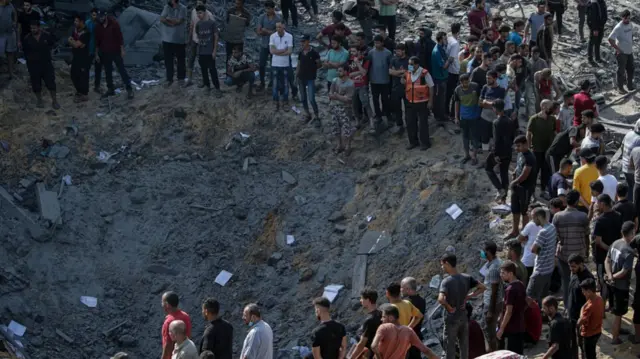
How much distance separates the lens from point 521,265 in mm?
12398

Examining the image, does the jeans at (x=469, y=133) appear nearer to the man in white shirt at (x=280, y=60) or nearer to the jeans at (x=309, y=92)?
the jeans at (x=309, y=92)

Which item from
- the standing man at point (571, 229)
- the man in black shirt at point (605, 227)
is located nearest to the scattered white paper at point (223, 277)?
the standing man at point (571, 229)

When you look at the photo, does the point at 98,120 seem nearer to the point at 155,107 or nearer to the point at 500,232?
the point at 155,107

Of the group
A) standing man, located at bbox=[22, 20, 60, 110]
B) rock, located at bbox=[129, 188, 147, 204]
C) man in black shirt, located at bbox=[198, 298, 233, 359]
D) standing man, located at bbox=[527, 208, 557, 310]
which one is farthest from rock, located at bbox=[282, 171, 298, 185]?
man in black shirt, located at bbox=[198, 298, 233, 359]

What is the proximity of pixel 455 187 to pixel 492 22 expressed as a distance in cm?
420

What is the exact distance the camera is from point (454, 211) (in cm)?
1636

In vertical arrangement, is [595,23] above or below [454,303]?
below

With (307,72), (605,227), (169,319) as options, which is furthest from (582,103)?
(169,319)

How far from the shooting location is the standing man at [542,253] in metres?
12.7

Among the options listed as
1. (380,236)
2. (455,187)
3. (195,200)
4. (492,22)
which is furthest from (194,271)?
Result: (492,22)

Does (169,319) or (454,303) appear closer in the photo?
(454,303)

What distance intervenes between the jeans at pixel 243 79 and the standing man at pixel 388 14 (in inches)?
114

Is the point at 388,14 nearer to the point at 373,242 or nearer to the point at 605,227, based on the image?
the point at 373,242

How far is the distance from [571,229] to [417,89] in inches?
196
